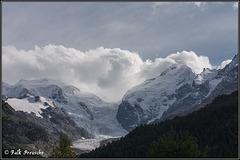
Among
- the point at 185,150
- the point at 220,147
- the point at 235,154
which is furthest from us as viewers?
the point at 220,147

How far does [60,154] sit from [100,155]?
131m

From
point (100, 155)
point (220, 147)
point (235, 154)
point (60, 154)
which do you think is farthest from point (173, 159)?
point (100, 155)

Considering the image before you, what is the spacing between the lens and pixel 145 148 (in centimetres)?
19462

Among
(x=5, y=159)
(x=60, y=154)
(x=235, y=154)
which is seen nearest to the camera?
(x=5, y=159)

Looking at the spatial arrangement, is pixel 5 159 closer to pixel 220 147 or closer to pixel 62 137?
pixel 62 137

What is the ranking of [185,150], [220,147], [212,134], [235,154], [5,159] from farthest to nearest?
[212,134] < [220,147] < [235,154] < [185,150] < [5,159]

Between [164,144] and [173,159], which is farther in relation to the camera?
[164,144]

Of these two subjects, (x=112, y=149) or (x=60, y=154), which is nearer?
(x=60, y=154)

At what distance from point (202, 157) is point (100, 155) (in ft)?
482

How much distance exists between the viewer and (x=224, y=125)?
19338 centimetres

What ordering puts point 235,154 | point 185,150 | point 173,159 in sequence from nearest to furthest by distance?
point 173,159
point 185,150
point 235,154

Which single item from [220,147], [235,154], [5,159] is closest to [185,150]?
[235,154]

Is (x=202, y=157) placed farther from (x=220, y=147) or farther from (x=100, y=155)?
(x=100, y=155)

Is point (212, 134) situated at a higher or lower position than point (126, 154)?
higher
